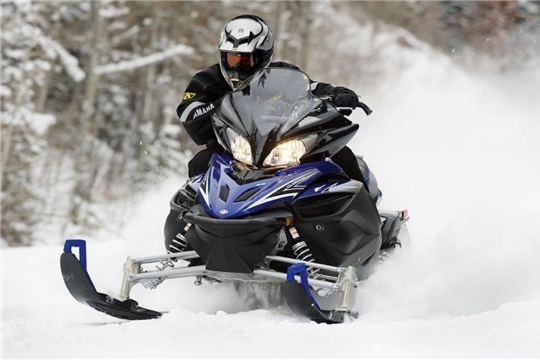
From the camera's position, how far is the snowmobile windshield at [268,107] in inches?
215

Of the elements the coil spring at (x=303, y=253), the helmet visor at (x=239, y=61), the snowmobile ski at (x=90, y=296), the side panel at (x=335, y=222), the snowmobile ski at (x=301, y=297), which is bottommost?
the snowmobile ski at (x=90, y=296)

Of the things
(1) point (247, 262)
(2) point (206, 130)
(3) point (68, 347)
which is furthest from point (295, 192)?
(3) point (68, 347)

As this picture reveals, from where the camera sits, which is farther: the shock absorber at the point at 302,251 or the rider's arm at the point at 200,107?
the rider's arm at the point at 200,107

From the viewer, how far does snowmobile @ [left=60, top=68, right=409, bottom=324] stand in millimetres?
5233

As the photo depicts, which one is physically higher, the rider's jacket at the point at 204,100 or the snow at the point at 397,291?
the rider's jacket at the point at 204,100

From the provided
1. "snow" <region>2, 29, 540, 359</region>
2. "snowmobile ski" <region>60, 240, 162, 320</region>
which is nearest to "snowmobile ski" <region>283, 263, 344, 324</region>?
"snow" <region>2, 29, 540, 359</region>

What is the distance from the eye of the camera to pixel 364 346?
4285mm

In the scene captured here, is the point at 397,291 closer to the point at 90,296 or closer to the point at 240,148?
the point at 240,148

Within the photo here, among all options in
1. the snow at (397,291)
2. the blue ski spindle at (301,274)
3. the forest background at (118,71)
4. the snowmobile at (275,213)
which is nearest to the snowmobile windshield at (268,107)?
the snowmobile at (275,213)

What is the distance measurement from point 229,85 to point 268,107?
0.85 meters

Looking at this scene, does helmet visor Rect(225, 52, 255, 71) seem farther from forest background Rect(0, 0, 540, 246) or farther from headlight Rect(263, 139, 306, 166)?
forest background Rect(0, 0, 540, 246)

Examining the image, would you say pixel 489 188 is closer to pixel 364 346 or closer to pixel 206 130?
pixel 206 130

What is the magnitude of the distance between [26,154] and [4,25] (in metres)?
2.54

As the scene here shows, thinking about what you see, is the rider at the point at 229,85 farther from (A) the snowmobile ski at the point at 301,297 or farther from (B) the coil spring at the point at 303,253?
(A) the snowmobile ski at the point at 301,297
